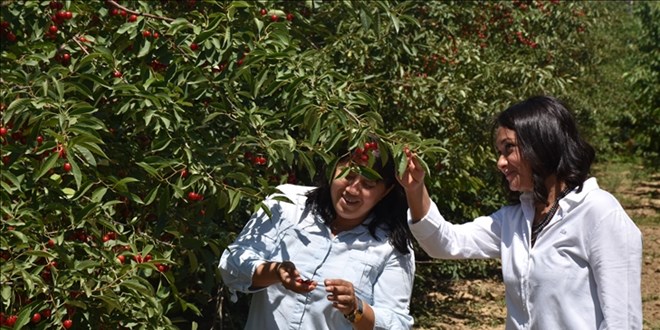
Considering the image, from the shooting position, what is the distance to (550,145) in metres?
2.78

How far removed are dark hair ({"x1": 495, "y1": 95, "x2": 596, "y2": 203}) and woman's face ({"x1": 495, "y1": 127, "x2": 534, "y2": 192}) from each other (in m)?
0.01

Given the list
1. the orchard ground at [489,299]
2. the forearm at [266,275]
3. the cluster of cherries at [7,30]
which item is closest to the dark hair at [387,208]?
the forearm at [266,275]

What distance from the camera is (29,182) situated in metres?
3.16

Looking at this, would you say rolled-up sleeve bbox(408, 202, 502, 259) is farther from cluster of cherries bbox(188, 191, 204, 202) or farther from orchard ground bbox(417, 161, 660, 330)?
orchard ground bbox(417, 161, 660, 330)

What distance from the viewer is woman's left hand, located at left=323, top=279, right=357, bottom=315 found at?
9.03 feet

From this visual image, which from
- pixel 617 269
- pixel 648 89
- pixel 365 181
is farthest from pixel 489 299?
pixel 648 89

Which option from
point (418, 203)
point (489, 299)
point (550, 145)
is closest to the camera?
point (550, 145)

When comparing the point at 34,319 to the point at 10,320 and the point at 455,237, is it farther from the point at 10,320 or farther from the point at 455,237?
the point at 455,237

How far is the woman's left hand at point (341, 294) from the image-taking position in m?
2.75

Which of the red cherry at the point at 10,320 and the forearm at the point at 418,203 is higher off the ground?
the forearm at the point at 418,203

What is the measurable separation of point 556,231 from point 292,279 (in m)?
0.69

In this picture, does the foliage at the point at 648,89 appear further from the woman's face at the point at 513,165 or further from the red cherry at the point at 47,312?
the red cherry at the point at 47,312

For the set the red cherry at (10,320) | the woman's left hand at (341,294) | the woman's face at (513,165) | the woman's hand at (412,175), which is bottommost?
the red cherry at (10,320)

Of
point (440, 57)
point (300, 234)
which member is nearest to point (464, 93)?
point (440, 57)
